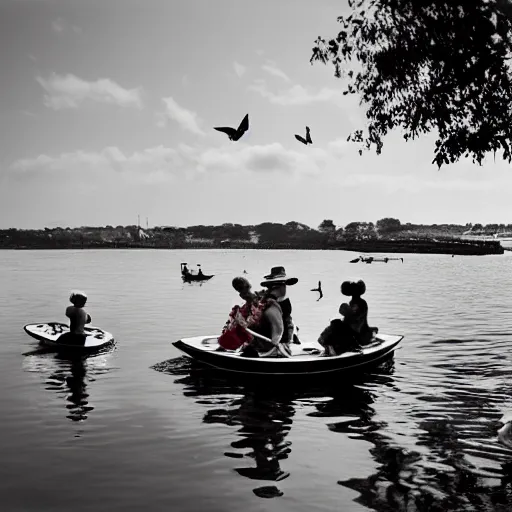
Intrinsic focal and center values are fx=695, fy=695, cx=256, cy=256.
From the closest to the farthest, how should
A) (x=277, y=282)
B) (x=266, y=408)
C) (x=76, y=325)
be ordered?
(x=266, y=408), (x=277, y=282), (x=76, y=325)

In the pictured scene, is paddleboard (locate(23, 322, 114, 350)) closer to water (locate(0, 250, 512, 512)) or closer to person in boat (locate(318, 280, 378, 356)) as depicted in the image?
water (locate(0, 250, 512, 512))

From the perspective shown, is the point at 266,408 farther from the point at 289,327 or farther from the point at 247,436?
the point at 289,327

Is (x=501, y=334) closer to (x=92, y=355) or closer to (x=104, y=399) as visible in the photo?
(x=92, y=355)

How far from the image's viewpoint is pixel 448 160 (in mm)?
14703

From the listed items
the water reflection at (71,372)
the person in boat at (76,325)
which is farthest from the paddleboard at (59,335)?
the water reflection at (71,372)

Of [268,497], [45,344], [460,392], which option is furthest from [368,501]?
[45,344]

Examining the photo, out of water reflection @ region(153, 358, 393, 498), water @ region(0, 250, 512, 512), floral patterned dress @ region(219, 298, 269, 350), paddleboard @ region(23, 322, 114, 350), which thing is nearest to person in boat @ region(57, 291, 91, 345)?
paddleboard @ region(23, 322, 114, 350)

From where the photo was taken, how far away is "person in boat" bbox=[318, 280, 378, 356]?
16.1 m

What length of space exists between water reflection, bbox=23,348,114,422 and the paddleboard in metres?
0.38

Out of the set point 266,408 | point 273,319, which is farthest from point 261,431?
point 273,319

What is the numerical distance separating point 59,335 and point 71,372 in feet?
8.69

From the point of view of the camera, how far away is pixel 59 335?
20.6 meters

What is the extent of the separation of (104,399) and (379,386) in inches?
249

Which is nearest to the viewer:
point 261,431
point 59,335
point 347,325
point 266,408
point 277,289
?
point 261,431
